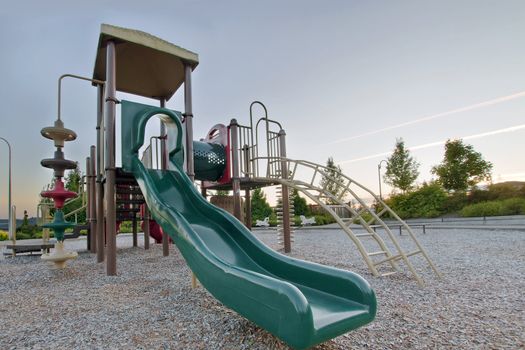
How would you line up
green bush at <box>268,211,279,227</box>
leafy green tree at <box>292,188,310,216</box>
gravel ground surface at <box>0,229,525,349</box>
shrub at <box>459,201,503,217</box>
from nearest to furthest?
gravel ground surface at <box>0,229,525,349</box>
shrub at <box>459,201,503,217</box>
green bush at <box>268,211,279,227</box>
leafy green tree at <box>292,188,310,216</box>

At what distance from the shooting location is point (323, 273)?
2.61 metres

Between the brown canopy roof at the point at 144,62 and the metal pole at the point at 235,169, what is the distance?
1828 millimetres

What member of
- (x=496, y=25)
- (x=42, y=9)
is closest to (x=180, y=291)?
(x=42, y=9)

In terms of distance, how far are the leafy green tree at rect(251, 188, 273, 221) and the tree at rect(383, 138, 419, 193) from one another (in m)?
12.1

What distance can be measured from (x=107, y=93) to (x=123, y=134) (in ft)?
2.78

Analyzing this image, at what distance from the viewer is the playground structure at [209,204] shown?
6.88ft

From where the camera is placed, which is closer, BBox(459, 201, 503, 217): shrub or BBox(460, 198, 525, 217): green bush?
BBox(460, 198, 525, 217): green bush

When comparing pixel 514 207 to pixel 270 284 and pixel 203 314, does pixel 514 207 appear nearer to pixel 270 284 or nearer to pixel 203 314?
pixel 203 314

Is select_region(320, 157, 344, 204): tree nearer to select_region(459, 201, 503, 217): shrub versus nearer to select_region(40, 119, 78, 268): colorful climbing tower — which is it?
Answer: select_region(40, 119, 78, 268): colorful climbing tower

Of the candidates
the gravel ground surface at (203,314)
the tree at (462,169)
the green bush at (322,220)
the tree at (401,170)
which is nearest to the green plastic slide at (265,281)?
the gravel ground surface at (203,314)

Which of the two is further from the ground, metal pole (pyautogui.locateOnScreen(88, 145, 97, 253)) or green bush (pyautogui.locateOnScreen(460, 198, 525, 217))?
metal pole (pyautogui.locateOnScreen(88, 145, 97, 253))

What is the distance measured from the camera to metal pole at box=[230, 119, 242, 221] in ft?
24.2

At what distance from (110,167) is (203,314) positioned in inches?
141

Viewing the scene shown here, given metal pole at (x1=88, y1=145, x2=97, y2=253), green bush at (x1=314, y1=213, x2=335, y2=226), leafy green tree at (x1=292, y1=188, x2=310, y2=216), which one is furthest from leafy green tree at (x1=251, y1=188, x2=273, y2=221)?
metal pole at (x1=88, y1=145, x2=97, y2=253)
